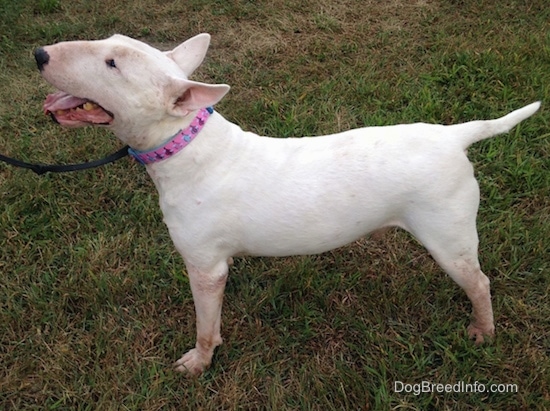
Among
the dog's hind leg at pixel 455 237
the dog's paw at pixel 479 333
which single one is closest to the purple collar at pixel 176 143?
the dog's hind leg at pixel 455 237

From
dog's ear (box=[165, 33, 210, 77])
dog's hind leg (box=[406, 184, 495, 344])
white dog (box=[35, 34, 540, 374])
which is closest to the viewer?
white dog (box=[35, 34, 540, 374])

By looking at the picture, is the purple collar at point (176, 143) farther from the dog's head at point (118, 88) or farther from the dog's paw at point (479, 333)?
the dog's paw at point (479, 333)

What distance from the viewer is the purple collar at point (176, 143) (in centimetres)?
231

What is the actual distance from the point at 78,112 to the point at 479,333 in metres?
2.39

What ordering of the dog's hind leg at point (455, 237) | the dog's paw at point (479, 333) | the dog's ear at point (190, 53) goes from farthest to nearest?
the dog's paw at point (479, 333) → the dog's ear at point (190, 53) → the dog's hind leg at point (455, 237)

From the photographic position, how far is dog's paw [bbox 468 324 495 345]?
2.95 metres

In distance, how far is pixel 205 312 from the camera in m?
2.73

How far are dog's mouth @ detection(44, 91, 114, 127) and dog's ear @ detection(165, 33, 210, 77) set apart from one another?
53 centimetres

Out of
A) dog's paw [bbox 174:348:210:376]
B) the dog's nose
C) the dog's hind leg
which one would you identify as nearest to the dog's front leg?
dog's paw [bbox 174:348:210:376]

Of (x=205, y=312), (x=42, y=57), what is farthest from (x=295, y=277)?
(x=42, y=57)

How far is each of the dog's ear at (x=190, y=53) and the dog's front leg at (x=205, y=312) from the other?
38.7 inches

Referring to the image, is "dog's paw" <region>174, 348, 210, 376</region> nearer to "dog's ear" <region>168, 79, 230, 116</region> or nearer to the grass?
the grass

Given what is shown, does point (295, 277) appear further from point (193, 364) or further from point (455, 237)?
point (455, 237)

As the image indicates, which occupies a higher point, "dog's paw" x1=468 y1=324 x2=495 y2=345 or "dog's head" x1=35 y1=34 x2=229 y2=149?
"dog's head" x1=35 y1=34 x2=229 y2=149
